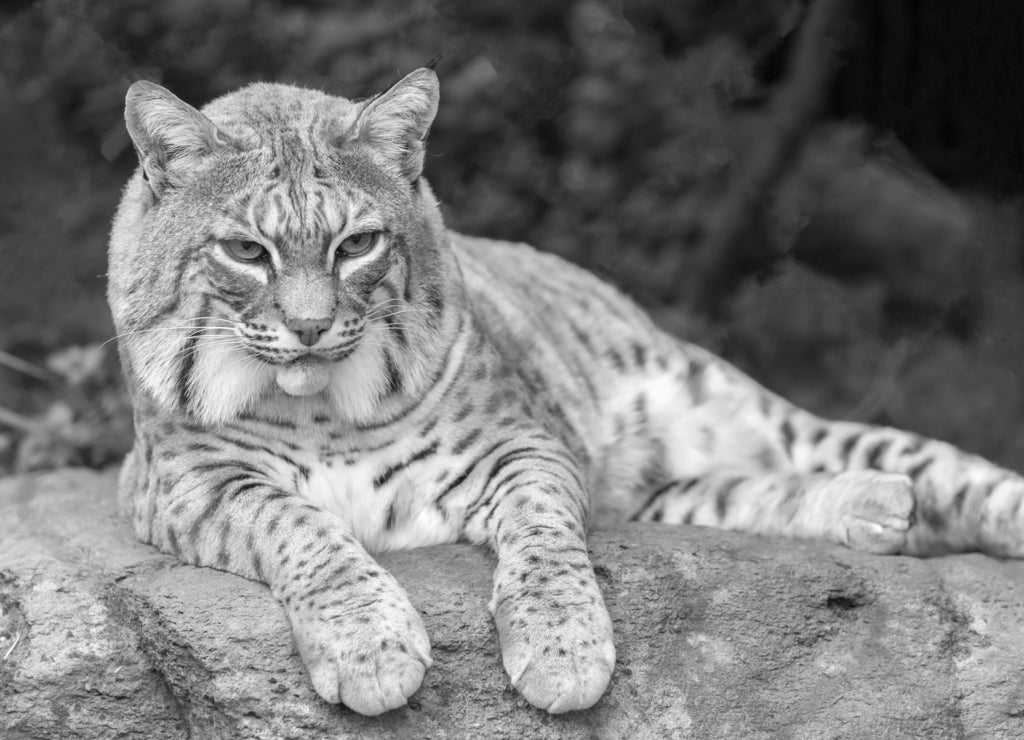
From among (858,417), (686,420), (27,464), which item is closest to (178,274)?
(686,420)

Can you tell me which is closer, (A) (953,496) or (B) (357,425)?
(B) (357,425)

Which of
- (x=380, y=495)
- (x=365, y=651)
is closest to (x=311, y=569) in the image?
(x=365, y=651)

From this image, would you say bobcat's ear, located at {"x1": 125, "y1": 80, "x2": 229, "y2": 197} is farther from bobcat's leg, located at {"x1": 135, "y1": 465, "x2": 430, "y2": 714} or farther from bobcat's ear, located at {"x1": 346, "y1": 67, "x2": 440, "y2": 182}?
bobcat's leg, located at {"x1": 135, "y1": 465, "x2": 430, "y2": 714}

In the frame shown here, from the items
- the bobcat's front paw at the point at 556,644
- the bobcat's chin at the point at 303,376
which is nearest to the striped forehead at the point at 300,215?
the bobcat's chin at the point at 303,376

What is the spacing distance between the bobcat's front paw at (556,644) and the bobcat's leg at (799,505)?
4.23 feet

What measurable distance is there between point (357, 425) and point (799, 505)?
5.39 feet

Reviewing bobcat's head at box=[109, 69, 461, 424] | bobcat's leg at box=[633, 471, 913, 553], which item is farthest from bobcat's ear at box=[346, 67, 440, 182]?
bobcat's leg at box=[633, 471, 913, 553]

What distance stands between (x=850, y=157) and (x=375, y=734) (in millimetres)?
5337

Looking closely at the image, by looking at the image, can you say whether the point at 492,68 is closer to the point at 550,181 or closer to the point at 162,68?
the point at 550,181

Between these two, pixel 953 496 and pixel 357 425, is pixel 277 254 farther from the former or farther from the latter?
pixel 953 496

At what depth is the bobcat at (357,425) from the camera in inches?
155

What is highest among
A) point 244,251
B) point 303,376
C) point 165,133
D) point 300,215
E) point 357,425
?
point 165,133

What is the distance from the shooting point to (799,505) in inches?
202

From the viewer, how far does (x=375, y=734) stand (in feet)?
12.2
